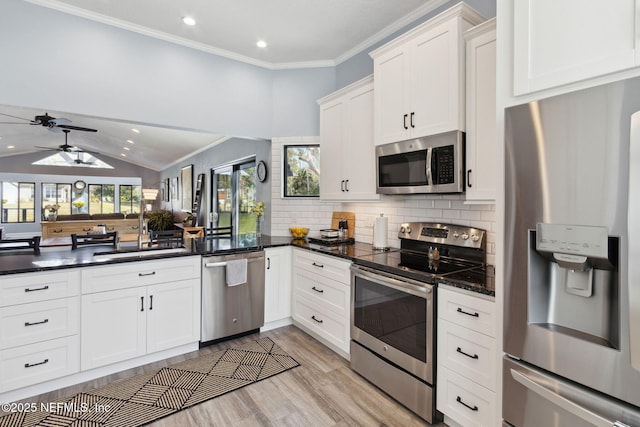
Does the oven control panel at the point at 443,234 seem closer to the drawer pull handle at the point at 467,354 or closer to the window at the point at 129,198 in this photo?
the drawer pull handle at the point at 467,354

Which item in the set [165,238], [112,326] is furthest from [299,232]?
[112,326]

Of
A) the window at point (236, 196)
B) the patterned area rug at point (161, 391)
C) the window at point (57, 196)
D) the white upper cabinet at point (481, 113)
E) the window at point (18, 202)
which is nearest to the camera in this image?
the white upper cabinet at point (481, 113)

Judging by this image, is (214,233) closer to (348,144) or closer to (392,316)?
(348,144)

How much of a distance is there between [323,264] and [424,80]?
5.69 feet

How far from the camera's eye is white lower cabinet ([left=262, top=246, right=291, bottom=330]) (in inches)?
129

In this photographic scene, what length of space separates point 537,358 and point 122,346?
2813mm

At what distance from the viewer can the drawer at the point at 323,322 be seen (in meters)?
2.66

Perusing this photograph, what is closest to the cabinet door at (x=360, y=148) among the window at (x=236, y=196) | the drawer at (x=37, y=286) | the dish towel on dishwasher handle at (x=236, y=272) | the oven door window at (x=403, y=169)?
the oven door window at (x=403, y=169)

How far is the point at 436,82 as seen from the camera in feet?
7.20

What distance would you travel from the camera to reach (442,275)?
1.92 metres

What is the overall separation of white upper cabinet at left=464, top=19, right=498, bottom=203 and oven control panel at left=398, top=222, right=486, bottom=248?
1.23ft

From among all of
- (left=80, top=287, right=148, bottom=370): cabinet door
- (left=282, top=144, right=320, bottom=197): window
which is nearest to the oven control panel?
(left=282, top=144, right=320, bottom=197): window

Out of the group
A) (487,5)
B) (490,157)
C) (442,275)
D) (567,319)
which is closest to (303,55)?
(487,5)

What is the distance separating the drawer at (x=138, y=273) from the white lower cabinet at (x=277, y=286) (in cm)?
73
